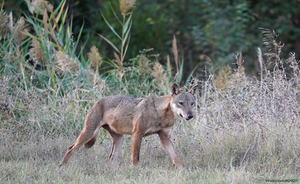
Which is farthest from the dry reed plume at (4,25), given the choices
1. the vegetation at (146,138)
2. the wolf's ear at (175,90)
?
the wolf's ear at (175,90)

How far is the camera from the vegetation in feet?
23.7

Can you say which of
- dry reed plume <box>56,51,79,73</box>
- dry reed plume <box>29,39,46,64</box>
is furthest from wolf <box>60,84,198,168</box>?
dry reed plume <box>29,39,46,64</box>

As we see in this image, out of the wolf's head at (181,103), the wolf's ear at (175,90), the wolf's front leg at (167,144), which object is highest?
the wolf's ear at (175,90)

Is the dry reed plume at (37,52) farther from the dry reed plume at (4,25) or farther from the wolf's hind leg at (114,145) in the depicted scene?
the wolf's hind leg at (114,145)

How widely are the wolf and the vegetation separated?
0.27 meters

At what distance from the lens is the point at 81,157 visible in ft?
27.7

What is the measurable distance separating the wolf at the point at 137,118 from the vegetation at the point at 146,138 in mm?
268

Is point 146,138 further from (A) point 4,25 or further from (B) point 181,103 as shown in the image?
(A) point 4,25

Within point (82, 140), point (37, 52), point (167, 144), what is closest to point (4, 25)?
point (37, 52)

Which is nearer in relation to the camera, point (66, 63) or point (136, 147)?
point (136, 147)

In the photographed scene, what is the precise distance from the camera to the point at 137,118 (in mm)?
7992

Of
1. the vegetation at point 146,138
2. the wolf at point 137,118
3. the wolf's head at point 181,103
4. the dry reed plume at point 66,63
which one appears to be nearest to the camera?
the vegetation at point 146,138

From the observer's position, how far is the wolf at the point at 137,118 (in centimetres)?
791

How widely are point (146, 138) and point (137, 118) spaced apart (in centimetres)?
152
